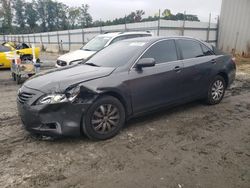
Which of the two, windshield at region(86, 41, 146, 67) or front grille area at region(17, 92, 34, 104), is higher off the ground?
windshield at region(86, 41, 146, 67)

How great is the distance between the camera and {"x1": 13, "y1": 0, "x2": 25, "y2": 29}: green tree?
7738 cm

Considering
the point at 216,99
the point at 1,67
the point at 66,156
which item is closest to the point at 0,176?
the point at 66,156

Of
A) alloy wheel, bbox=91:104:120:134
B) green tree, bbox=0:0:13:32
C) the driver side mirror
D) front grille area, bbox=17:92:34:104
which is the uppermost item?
green tree, bbox=0:0:13:32

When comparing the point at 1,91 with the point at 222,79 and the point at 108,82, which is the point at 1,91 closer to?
the point at 108,82

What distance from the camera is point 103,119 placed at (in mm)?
3977

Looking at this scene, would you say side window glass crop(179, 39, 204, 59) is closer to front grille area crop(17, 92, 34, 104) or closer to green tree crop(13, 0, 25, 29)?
front grille area crop(17, 92, 34, 104)

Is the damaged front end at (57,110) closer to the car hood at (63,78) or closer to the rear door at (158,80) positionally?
the car hood at (63,78)

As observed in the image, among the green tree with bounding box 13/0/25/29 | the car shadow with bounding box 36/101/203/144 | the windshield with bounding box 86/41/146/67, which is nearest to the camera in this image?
the car shadow with bounding box 36/101/203/144

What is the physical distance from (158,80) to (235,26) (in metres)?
14.9

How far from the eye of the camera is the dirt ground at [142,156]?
9.73ft

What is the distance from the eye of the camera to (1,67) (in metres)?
12.6

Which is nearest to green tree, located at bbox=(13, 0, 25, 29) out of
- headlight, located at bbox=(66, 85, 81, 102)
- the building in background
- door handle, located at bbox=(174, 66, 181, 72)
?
the building in background

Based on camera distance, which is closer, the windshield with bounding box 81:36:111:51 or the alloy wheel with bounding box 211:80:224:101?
the alloy wheel with bounding box 211:80:224:101

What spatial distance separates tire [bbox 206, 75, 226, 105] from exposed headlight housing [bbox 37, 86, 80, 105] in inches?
128
